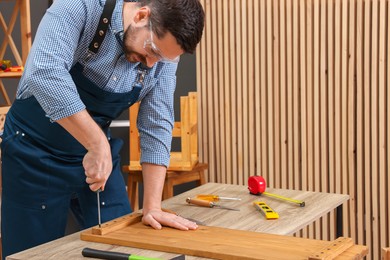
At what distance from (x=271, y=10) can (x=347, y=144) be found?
1.25m

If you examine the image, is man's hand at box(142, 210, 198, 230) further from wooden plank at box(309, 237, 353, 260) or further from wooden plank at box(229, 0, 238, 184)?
wooden plank at box(229, 0, 238, 184)

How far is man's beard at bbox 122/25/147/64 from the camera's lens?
2871mm

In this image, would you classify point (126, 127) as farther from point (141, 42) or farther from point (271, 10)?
point (141, 42)

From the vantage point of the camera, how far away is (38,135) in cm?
317

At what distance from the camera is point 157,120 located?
Answer: 3.30 metres

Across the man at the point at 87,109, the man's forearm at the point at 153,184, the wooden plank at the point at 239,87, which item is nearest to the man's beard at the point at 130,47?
the man at the point at 87,109

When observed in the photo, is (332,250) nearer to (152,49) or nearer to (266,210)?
(266,210)

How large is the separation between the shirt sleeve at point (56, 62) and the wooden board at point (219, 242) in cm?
54

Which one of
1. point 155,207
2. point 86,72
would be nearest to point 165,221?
point 155,207

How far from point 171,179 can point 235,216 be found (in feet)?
7.89

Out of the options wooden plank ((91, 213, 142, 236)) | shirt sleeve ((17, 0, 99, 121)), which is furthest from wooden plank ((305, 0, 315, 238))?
shirt sleeve ((17, 0, 99, 121))

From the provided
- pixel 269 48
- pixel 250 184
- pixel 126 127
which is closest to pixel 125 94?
pixel 250 184

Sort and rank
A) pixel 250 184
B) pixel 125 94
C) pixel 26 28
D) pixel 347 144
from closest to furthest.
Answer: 1. pixel 125 94
2. pixel 250 184
3. pixel 26 28
4. pixel 347 144

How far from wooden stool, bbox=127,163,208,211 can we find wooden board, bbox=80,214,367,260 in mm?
2569
